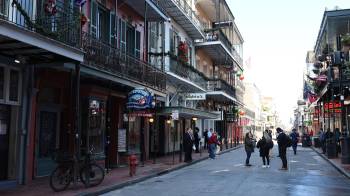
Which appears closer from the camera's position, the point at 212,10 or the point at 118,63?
the point at 118,63

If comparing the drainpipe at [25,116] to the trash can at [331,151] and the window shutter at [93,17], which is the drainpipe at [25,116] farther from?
the trash can at [331,151]

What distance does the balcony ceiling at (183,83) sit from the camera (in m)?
25.4

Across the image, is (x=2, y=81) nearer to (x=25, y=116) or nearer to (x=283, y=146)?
(x=25, y=116)

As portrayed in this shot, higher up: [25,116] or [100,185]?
[25,116]

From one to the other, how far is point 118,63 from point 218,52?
72.4ft

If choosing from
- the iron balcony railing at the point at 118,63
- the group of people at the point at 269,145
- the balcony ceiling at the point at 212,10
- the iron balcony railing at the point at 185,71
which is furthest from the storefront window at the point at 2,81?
the balcony ceiling at the point at 212,10

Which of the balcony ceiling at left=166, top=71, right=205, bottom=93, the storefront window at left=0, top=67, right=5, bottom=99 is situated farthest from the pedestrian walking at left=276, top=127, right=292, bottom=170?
the storefront window at left=0, top=67, right=5, bottom=99

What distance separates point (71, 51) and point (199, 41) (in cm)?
2366

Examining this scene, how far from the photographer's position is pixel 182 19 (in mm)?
28719

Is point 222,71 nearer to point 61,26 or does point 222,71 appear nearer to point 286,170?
point 286,170

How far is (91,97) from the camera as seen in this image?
53.9ft

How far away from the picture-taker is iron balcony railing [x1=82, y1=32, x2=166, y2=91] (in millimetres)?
14875

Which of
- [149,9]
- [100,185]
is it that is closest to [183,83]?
[149,9]

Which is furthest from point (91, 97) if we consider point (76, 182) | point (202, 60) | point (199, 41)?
point (202, 60)
